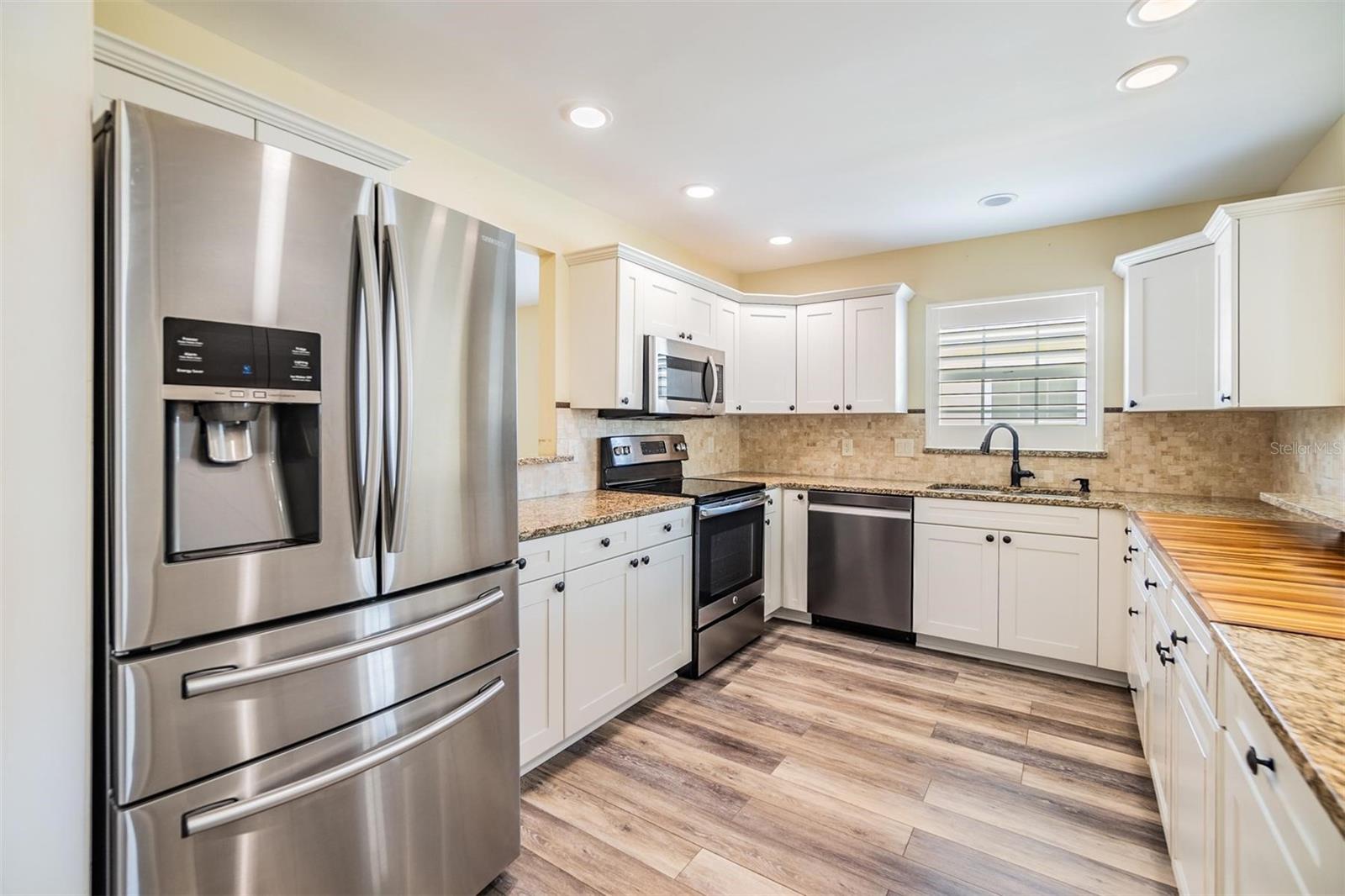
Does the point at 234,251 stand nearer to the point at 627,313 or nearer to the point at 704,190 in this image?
the point at 627,313

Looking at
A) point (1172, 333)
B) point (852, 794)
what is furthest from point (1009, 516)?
point (852, 794)

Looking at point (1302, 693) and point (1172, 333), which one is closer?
point (1302, 693)

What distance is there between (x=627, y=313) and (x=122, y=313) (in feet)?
7.36

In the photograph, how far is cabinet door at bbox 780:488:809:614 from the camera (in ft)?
12.5

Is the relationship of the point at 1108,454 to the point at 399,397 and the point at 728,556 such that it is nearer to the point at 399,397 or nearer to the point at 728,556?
the point at 728,556

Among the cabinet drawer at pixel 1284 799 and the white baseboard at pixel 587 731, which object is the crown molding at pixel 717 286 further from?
the cabinet drawer at pixel 1284 799

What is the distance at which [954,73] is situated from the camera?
79.6 inches

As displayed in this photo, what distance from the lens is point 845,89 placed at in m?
2.12

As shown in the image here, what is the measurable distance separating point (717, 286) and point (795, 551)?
1.78 meters

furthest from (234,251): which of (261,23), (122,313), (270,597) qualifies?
(261,23)

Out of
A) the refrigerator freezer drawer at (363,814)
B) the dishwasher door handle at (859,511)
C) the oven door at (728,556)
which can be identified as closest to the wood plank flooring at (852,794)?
the refrigerator freezer drawer at (363,814)

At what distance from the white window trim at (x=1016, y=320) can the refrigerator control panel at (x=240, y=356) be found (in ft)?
12.1

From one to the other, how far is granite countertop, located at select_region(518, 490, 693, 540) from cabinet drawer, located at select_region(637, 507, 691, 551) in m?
0.03

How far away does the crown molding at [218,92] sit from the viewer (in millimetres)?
1380
